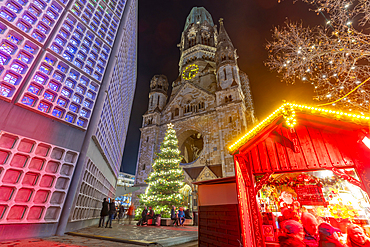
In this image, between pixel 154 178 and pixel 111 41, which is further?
pixel 154 178

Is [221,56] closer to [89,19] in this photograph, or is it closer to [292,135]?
[89,19]

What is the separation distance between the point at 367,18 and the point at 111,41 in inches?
441

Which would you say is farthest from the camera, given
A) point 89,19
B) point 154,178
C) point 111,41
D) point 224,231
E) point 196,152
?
point 196,152

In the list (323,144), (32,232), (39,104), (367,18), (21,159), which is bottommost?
(32,232)

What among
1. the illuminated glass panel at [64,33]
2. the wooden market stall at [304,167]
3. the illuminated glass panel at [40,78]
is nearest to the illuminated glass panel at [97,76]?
the illuminated glass panel at [64,33]

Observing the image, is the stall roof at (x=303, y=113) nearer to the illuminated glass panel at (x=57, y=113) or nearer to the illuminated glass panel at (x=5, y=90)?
the illuminated glass panel at (x=57, y=113)

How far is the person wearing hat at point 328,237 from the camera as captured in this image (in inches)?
140

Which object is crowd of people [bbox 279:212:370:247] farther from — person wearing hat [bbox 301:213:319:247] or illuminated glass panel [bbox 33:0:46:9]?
illuminated glass panel [bbox 33:0:46:9]

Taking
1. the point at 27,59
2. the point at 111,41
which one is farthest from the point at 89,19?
the point at 27,59

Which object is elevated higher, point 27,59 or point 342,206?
point 27,59

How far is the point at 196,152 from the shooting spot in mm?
25859

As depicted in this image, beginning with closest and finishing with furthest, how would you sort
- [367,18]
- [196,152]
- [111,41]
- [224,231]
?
[224,231], [367,18], [111,41], [196,152]

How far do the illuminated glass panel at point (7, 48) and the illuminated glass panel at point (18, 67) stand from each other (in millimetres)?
348

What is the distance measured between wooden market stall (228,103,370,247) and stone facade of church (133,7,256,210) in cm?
1011
